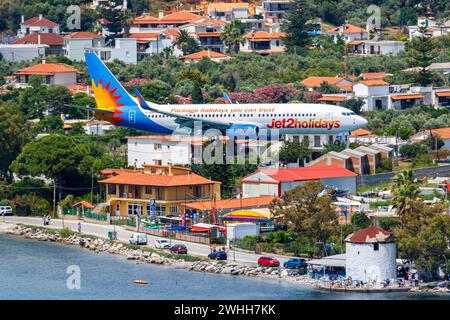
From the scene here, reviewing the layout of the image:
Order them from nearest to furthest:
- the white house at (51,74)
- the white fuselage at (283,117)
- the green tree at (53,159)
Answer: the green tree at (53,159)
the white fuselage at (283,117)
the white house at (51,74)

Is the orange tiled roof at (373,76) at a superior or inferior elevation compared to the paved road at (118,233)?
superior

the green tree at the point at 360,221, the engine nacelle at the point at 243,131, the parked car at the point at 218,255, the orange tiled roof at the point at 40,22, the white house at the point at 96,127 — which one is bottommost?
the parked car at the point at 218,255

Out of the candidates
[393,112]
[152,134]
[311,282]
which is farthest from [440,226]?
[393,112]

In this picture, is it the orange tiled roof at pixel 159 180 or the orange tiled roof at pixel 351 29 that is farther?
the orange tiled roof at pixel 351 29

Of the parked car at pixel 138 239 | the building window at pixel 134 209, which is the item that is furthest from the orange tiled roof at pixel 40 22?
the parked car at pixel 138 239

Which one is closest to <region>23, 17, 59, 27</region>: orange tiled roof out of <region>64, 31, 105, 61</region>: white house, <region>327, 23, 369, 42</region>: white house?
<region>64, 31, 105, 61</region>: white house

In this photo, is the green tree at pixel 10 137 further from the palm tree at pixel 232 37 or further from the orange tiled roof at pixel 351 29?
the orange tiled roof at pixel 351 29

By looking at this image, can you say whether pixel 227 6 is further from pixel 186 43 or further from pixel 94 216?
pixel 94 216
